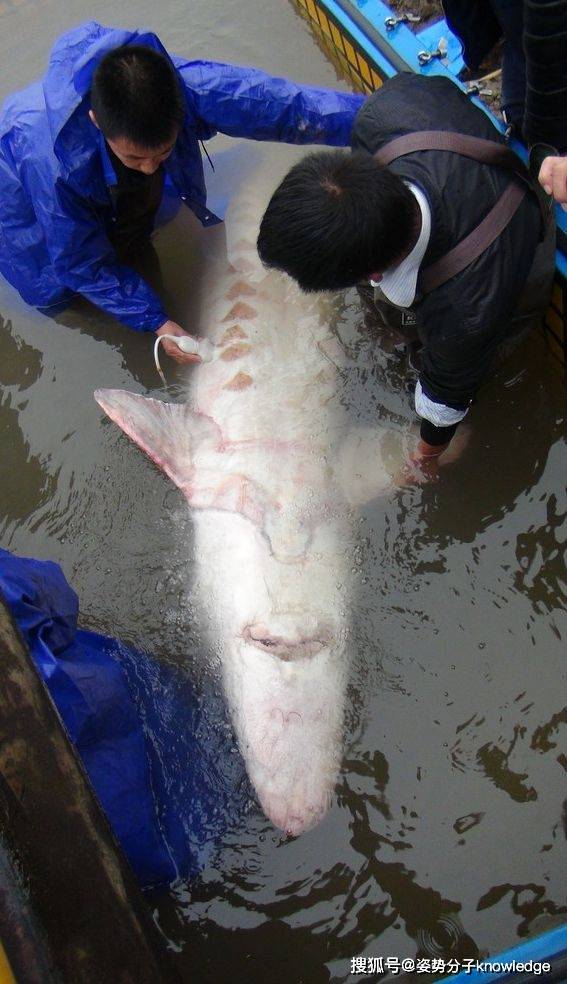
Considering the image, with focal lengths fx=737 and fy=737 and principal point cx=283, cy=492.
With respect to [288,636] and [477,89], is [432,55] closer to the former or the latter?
[477,89]

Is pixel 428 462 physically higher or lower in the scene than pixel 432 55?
lower

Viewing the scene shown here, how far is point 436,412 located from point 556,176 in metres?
0.94

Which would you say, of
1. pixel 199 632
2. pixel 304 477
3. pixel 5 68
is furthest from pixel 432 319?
pixel 5 68

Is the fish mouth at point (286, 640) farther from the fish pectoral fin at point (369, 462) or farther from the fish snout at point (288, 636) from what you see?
the fish pectoral fin at point (369, 462)

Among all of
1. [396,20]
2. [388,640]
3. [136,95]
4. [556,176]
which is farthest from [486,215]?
[396,20]

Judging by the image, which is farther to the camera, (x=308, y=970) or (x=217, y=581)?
(x=217, y=581)

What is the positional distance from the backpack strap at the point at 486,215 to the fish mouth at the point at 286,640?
147cm

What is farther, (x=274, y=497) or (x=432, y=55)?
(x=432, y=55)

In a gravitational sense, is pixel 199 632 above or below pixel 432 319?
below

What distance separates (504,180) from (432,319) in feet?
1.71

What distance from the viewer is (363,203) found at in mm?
2137

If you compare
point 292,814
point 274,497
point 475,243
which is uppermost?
point 475,243

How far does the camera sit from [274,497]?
3354 millimetres

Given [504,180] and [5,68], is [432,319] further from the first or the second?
[5,68]
